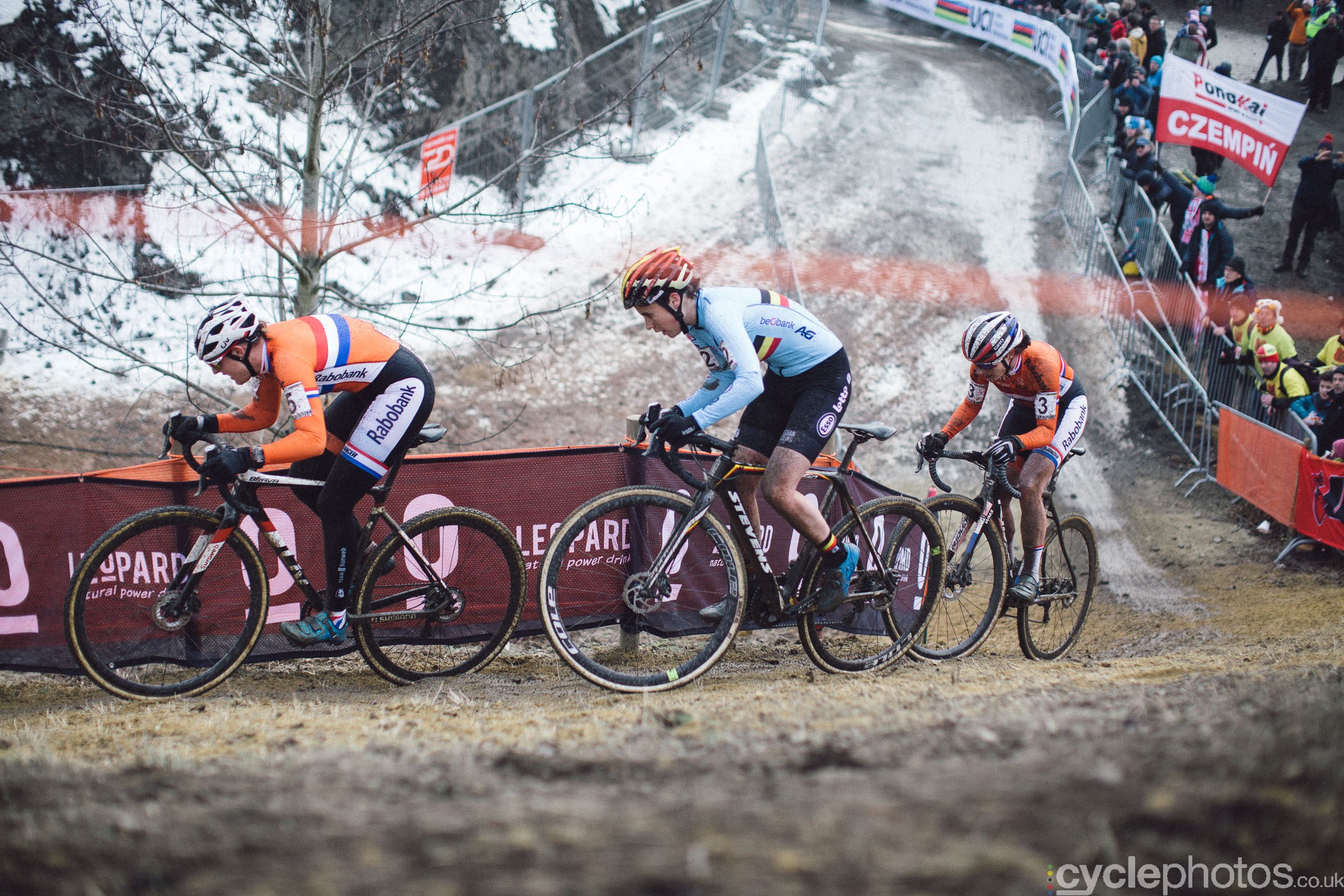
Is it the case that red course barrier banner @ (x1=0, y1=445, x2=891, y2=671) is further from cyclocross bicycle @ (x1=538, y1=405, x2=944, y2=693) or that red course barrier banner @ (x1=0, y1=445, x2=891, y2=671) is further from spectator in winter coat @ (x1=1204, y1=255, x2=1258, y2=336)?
spectator in winter coat @ (x1=1204, y1=255, x2=1258, y2=336)

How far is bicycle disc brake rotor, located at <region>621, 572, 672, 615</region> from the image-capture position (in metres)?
4.69

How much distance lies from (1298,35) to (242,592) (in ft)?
85.6

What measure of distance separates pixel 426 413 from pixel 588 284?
32.9 feet

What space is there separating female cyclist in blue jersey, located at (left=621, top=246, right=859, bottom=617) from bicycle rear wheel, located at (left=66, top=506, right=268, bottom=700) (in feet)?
8.06

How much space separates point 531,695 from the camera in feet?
15.4

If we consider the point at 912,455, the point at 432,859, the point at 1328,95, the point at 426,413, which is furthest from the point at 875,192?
the point at 432,859

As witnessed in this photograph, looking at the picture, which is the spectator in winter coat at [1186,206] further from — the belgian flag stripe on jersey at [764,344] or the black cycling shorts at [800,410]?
the belgian flag stripe on jersey at [764,344]

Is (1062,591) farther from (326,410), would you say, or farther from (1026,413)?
(326,410)

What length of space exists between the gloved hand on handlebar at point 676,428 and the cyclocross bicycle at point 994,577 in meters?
2.01

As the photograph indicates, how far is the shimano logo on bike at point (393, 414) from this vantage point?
189 inches

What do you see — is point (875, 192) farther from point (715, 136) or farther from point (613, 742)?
point (613, 742)

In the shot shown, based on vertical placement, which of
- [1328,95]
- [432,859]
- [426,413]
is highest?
[1328,95]

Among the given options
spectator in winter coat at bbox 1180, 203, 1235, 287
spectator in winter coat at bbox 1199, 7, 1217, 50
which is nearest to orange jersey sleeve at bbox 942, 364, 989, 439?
spectator in winter coat at bbox 1180, 203, 1235, 287

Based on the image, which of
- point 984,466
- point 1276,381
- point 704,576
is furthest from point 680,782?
point 1276,381
